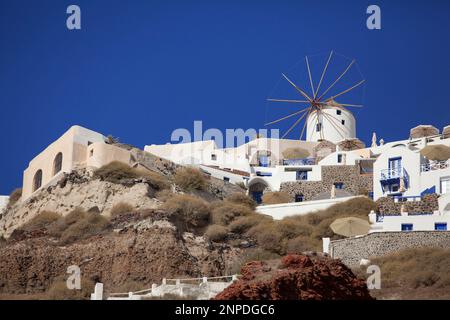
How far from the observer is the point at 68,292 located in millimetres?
37562

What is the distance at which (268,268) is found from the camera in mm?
27172

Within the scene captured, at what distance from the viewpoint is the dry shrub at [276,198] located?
5219 centimetres

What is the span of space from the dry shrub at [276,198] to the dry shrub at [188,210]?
616 centimetres

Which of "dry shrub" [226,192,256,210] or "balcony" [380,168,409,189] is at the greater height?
"balcony" [380,168,409,189]

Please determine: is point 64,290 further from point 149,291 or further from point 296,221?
point 296,221

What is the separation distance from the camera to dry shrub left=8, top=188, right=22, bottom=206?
186ft

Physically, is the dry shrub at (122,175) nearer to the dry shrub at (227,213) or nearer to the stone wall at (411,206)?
the dry shrub at (227,213)

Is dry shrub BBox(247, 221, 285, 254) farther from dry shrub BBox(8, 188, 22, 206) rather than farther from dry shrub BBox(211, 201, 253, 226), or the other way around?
dry shrub BBox(8, 188, 22, 206)

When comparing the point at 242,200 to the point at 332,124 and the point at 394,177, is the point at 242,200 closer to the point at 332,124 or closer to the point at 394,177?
the point at 394,177

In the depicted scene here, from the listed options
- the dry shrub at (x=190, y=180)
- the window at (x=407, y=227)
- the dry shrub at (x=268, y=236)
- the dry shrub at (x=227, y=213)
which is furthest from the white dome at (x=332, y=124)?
the window at (x=407, y=227)

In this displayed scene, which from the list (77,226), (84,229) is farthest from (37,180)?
(84,229)

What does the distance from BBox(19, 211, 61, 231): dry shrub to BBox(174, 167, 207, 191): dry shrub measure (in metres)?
7.60

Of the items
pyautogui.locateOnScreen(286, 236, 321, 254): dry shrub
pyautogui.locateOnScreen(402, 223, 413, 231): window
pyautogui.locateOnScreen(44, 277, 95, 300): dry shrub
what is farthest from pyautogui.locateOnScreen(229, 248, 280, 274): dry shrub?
pyautogui.locateOnScreen(44, 277, 95, 300): dry shrub
